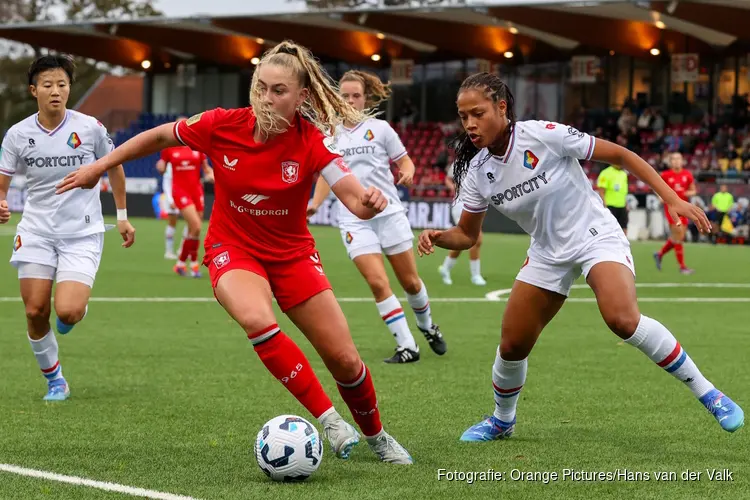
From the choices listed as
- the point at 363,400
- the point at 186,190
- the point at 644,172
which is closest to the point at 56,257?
the point at 363,400

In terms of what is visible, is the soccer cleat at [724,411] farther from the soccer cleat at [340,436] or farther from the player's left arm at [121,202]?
the player's left arm at [121,202]

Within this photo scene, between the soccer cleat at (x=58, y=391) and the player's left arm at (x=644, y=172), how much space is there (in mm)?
3958

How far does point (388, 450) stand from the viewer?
598 cm

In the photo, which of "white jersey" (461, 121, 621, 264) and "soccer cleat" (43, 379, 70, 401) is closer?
"white jersey" (461, 121, 621, 264)

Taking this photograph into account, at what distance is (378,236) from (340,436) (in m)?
4.29

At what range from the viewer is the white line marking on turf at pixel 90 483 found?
524cm

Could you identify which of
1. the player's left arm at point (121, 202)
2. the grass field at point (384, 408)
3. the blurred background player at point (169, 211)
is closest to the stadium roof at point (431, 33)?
the blurred background player at point (169, 211)

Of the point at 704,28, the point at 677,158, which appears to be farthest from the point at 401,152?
the point at 704,28

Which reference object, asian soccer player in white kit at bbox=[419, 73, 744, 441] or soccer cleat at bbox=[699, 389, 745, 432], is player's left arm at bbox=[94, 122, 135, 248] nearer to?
asian soccer player in white kit at bbox=[419, 73, 744, 441]

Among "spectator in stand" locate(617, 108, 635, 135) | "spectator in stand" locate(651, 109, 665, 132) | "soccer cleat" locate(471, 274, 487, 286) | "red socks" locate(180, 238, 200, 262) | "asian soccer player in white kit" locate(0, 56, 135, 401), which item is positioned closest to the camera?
"asian soccer player in white kit" locate(0, 56, 135, 401)

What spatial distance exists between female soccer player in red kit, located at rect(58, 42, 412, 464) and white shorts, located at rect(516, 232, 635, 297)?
43.1 inches

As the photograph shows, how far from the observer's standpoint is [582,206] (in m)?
6.36

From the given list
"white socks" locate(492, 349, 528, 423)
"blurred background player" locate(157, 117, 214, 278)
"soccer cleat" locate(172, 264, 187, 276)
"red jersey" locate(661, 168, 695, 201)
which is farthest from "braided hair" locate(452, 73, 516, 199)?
"red jersey" locate(661, 168, 695, 201)

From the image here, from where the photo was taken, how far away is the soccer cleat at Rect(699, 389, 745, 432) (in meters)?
6.09
